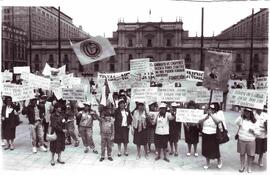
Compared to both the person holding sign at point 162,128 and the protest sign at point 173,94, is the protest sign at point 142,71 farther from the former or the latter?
the person holding sign at point 162,128

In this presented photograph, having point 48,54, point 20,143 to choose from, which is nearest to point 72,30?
point 48,54

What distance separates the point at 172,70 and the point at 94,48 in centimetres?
208

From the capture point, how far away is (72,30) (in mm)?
58938

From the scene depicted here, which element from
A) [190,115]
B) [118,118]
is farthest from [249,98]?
[118,118]

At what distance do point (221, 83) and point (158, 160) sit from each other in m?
2.39

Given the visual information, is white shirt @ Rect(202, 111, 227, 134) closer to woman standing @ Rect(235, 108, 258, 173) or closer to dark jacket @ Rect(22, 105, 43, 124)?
woman standing @ Rect(235, 108, 258, 173)

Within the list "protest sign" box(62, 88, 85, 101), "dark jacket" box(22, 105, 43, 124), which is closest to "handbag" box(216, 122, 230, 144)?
"protest sign" box(62, 88, 85, 101)

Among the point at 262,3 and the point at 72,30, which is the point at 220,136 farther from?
the point at 72,30

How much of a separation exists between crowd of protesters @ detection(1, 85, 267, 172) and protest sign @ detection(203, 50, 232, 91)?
52 cm

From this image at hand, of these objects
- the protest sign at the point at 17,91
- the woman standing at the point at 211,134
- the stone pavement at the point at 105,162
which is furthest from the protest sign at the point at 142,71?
the protest sign at the point at 17,91

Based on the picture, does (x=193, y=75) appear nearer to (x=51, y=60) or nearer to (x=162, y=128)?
(x=162, y=128)

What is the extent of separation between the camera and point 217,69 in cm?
654

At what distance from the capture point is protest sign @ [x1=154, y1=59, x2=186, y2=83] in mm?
7664

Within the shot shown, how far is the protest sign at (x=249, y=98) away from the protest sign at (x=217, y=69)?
0.32 m
